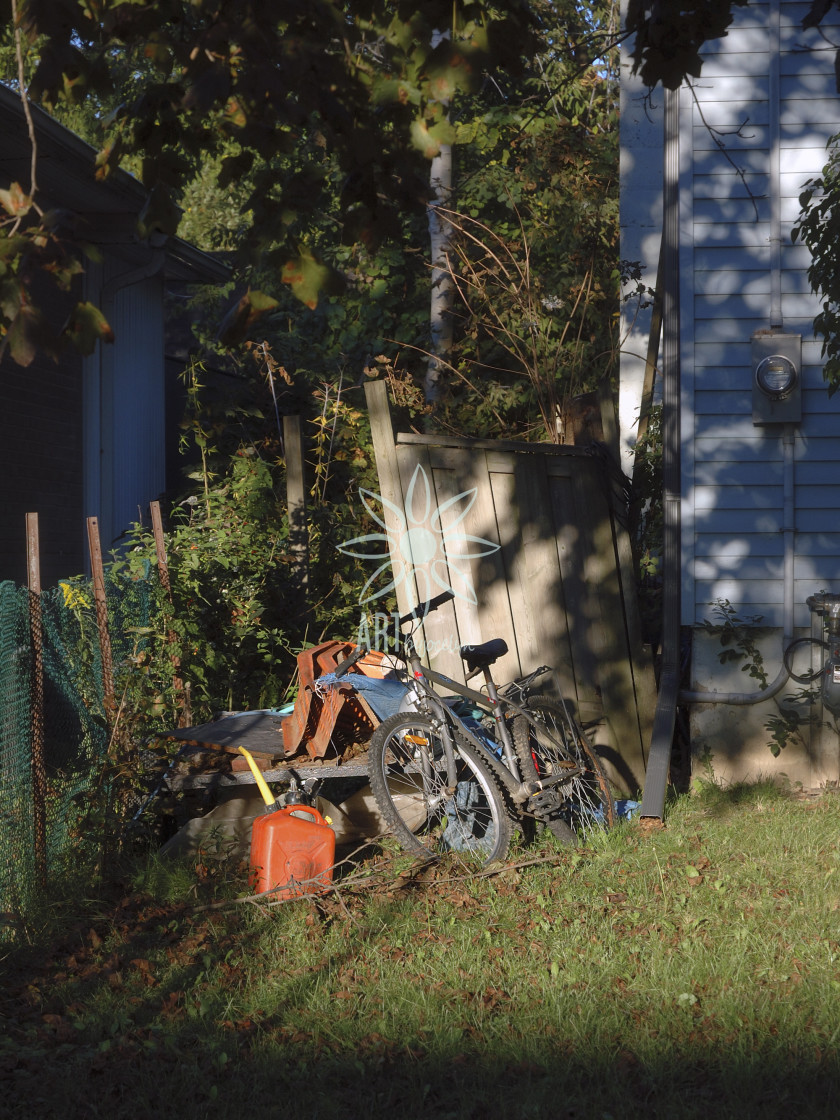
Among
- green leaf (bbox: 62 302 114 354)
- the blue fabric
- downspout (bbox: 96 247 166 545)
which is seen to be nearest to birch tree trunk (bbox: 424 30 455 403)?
downspout (bbox: 96 247 166 545)

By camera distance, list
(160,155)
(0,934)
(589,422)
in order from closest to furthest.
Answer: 1. (160,155)
2. (0,934)
3. (589,422)

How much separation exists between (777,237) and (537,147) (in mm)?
5797

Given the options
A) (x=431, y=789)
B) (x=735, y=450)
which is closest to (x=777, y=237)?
(x=735, y=450)

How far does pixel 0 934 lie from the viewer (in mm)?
4180

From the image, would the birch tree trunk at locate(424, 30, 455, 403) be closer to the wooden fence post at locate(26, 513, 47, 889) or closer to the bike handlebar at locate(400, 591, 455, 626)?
the bike handlebar at locate(400, 591, 455, 626)

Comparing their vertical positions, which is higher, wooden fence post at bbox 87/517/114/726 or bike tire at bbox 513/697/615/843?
wooden fence post at bbox 87/517/114/726

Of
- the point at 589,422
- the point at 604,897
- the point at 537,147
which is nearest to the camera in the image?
the point at 604,897

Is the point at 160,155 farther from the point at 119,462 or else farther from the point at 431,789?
the point at 119,462

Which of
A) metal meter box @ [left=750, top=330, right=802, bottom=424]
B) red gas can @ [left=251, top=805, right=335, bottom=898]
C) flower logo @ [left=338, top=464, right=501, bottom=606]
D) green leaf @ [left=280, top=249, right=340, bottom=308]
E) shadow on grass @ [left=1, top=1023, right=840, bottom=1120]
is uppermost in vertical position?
metal meter box @ [left=750, top=330, right=802, bottom=424]

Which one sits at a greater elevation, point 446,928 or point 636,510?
point 636,510

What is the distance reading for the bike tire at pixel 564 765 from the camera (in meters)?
5.36

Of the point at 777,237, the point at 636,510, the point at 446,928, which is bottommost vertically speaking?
the point at 446,928

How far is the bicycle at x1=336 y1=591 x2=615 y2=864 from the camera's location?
5.12m

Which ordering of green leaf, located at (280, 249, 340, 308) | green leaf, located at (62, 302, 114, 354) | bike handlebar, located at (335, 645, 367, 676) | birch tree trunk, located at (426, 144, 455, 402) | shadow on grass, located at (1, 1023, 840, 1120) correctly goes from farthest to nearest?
birch tree trunk, located at (426, 144, 455, 402)
bike handlebar, located at (335, 645, 367, 676)
shadow on grass, located at (1, 1023, 840, 1120)
green leaf, located at (280, 249, 340, 308)
green leaf, located at (62, 302, 114, 354)
